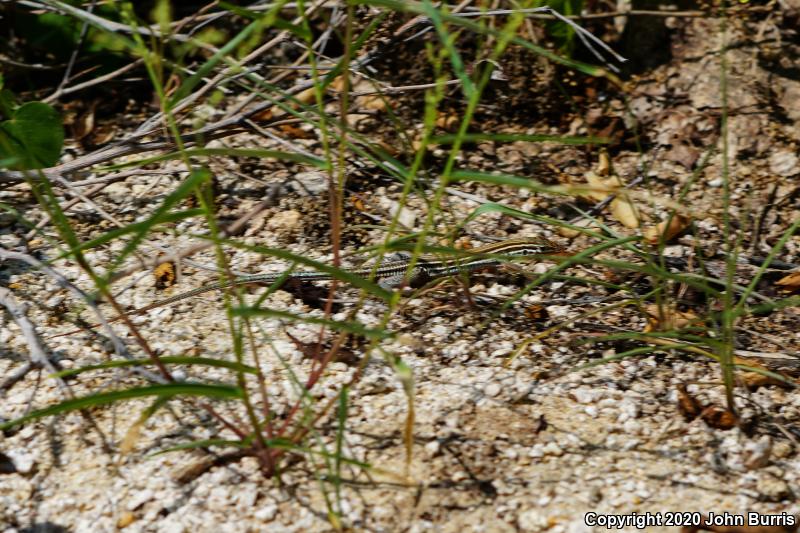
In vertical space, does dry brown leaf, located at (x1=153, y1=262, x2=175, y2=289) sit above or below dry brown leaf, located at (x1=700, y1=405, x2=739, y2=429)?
below

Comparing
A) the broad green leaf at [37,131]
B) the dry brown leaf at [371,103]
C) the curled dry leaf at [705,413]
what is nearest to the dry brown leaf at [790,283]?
the curled dry leaf at [705,413]

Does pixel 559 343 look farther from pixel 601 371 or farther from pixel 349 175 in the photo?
pixel 349 175

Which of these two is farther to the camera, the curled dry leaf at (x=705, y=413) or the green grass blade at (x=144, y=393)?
the curled dry leaf at (x=705, y=413)

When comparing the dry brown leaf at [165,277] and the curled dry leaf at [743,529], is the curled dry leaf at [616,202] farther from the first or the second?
the dry brown leaf at [165,277]

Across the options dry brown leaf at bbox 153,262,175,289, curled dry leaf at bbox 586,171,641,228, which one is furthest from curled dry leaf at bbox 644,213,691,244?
dry brown leaf at bbox 153,262,175,289

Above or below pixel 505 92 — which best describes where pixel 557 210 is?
below

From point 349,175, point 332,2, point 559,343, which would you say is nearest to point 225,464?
point 559,343

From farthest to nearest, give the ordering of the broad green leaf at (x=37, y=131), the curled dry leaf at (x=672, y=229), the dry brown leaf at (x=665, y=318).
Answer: the curled dry leaf at (x=672, y=229) < the broad green leaf at (x=37, y=131) < the dry brown leaf at (x=665, y=318)

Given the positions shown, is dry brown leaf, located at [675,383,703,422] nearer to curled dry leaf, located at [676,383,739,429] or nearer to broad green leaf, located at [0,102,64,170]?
curled dry leaf, located at [676,383,739,429]

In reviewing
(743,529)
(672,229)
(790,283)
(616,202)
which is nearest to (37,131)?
(616,202)
